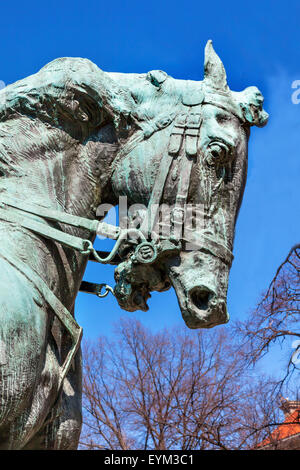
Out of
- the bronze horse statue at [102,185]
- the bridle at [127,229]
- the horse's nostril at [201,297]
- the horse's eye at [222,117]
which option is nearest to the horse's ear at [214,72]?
the bronze horse statue at [102,185]

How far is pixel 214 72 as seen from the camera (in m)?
2.93

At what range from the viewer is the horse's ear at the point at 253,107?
286 centimetres

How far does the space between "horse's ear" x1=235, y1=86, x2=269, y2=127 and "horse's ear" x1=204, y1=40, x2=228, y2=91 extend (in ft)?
0.33

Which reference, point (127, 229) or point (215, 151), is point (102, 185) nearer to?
point (127, 229)

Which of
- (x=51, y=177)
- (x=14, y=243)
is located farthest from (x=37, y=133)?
(x=14, y=243)

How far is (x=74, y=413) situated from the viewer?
2639 mm

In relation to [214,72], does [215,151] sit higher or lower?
lower

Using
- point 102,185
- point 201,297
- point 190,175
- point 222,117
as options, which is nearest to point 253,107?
point 222,117

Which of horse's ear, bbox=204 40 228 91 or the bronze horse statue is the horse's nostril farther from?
horse's ear, bbox=204 40 228 91

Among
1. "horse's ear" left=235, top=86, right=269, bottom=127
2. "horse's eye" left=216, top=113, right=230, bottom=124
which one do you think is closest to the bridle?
"horse's eye" left=216, top=113, right=230, bottom=124

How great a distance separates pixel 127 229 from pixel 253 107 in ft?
2.59

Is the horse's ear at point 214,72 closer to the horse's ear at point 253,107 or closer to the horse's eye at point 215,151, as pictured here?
the horse's ear at point 253,107

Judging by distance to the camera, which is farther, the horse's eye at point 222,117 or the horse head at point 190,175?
the horse's eye at point 222,117

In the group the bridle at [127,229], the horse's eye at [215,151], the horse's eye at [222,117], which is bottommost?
the bridle at [127,229]
